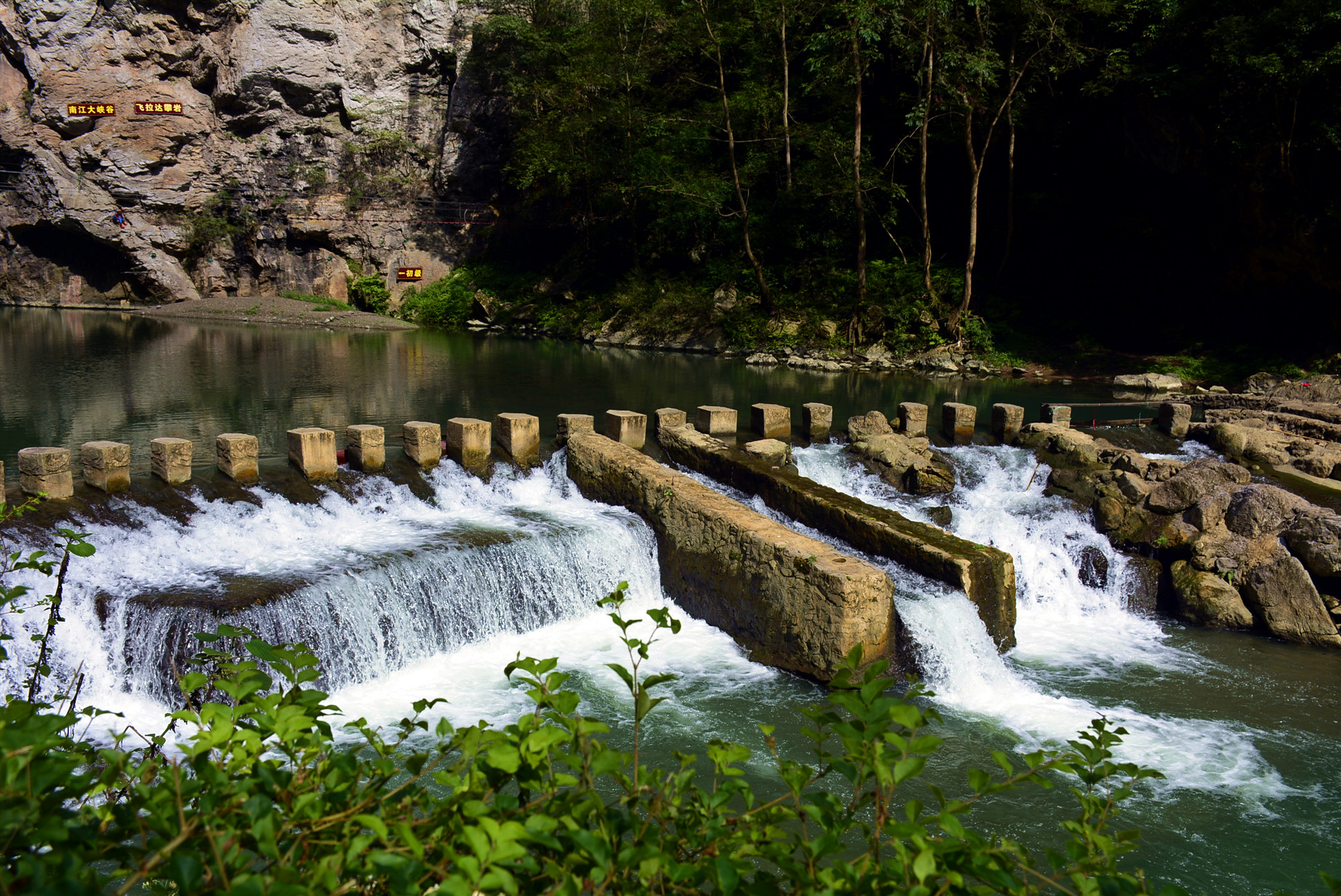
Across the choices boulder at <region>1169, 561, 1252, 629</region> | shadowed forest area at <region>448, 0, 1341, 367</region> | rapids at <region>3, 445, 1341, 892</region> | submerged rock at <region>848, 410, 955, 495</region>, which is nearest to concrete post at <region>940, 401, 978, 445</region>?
submerged rock at <region>848, 410, 955, 495</region>

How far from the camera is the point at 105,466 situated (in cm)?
964

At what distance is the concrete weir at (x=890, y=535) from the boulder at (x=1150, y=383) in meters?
13.0

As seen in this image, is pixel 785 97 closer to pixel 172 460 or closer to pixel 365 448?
pixel 365 448

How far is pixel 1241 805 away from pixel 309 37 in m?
41.7

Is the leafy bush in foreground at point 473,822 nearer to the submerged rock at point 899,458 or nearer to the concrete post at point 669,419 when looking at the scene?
the submerged rock at point 899,458

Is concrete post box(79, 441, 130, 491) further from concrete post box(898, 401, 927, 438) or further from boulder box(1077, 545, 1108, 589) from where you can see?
boulder box(1077, 545, 1108, 589)

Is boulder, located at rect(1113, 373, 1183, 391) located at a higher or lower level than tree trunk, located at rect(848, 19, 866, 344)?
lower

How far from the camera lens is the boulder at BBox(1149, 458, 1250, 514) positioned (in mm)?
11250

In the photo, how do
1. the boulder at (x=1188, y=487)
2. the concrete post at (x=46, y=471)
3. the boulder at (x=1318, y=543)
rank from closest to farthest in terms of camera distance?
the concrete post at (x=46, y=471) → the boulder at (x=1318, y=543) → the boulder at (x=1188, y=487)

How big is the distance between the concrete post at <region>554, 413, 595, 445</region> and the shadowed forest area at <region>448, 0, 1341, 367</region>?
14.3 m

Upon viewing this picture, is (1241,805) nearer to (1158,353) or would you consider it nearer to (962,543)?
(962,543)

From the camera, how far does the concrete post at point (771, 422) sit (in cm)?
1416

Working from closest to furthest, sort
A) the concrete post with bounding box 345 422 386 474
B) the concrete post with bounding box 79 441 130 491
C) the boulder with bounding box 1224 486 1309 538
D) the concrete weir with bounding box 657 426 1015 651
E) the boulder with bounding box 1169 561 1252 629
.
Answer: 1. the concrete weir with bounding box 657 426 1015 651
2. the concrete post with bounding box 79 441 130 491
3. the boulder with bounding box 1169 561 1252 629
4. the boulder with bounding box 1224 486 1309 538
5. the concrete post with bounding box 345 422 386 474

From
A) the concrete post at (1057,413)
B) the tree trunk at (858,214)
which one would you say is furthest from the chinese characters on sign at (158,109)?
the concrete post at (1057,413)
